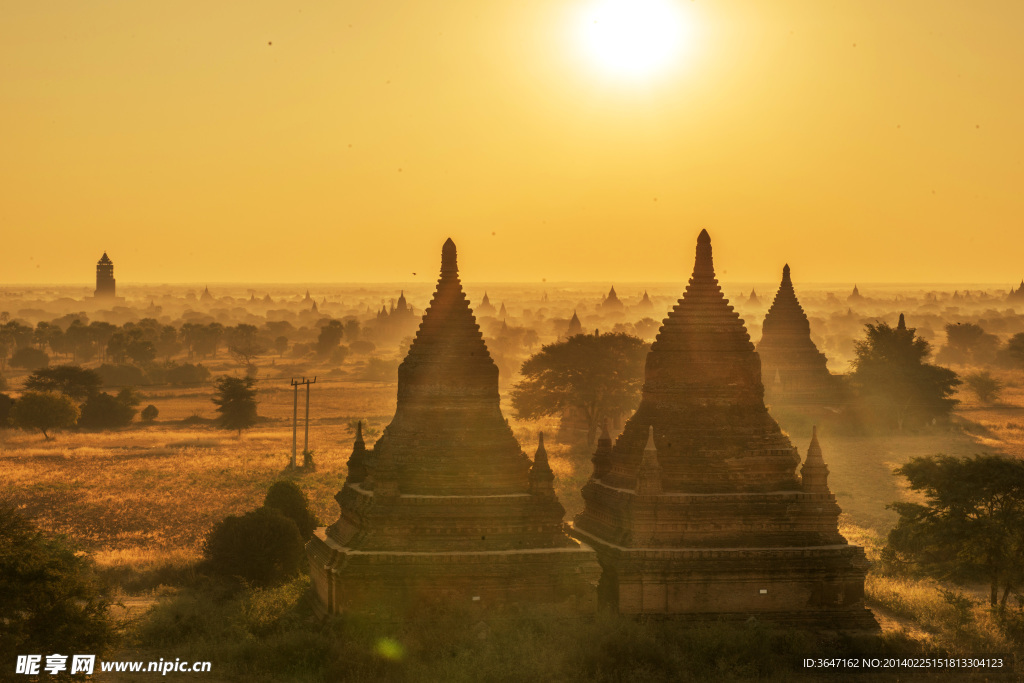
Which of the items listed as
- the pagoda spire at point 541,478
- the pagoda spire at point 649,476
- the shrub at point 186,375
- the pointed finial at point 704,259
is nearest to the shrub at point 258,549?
the pagoda spire at point 541,478

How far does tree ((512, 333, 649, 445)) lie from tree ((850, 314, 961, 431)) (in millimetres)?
12843

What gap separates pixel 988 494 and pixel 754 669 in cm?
883

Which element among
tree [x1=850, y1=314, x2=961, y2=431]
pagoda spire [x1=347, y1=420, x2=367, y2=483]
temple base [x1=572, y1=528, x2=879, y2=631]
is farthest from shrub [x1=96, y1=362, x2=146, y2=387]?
temple base [x1=572, y1=528, x2=879, y2=631]

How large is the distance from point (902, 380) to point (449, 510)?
44690 millimetres

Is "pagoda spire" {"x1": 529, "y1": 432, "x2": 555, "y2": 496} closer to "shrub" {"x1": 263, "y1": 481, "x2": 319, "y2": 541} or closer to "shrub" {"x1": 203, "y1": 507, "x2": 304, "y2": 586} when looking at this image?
"shrub" {"x1": 203, "y1": 507, "x2": 304, "y2": 586}

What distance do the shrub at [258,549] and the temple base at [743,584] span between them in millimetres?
8177

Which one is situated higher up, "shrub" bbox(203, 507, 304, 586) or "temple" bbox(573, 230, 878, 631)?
"temple" bbox(573, 230, 878, 631)

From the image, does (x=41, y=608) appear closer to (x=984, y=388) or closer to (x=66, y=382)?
(x=66, y=382)

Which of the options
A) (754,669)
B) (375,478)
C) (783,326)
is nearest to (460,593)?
(375,478)

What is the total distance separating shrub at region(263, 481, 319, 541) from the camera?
28.9 m

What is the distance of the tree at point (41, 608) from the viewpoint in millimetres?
17641

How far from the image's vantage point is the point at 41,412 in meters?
57.3

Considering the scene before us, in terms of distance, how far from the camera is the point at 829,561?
21.2 m

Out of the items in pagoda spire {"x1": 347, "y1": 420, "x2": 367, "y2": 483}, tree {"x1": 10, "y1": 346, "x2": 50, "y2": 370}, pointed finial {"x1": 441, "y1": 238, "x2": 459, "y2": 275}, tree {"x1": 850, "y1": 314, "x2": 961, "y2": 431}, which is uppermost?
pointed finial {"x1": 441, "y1": 238, "x2": 459, "y2": 275}
